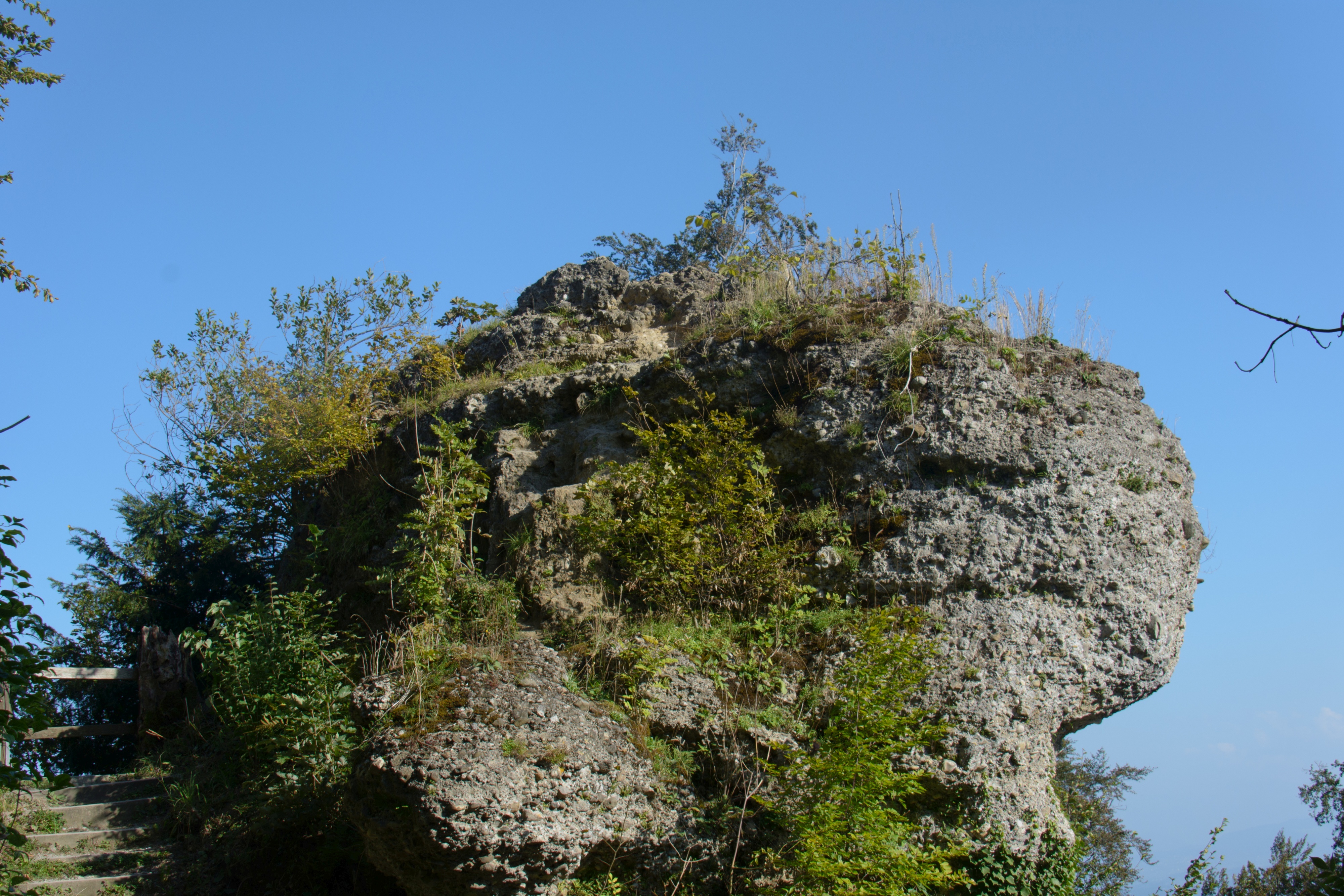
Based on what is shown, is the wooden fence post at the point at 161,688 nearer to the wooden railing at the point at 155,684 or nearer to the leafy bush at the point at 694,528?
the wooden railing at the point at 155,684

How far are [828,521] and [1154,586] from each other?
9.66 ft

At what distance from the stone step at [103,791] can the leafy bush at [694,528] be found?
5.57 meters

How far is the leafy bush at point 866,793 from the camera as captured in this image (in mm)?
5254

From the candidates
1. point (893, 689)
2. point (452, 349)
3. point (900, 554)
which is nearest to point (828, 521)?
point (900, 554)

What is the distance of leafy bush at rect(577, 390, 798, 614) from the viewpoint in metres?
7.82

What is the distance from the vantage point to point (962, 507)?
322 inches

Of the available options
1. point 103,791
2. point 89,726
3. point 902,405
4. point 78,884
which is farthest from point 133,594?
point 902,405

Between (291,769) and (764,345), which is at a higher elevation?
(764,345)

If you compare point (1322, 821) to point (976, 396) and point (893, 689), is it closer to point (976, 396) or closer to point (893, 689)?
point (976, 396)

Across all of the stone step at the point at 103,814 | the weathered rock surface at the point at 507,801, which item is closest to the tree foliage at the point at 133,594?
the stone step at the point at 103,814

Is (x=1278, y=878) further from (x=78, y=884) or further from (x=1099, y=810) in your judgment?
(x=78, y=884)

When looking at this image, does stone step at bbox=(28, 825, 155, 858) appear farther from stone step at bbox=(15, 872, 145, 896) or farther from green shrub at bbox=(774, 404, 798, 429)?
green shrub at bbox=(774, 404, 798, 429)

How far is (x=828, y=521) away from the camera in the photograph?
8.42 metres

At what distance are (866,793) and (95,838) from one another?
7364 mm
